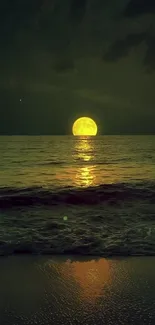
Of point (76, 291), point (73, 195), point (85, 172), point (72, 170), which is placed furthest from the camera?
point (72, 170)

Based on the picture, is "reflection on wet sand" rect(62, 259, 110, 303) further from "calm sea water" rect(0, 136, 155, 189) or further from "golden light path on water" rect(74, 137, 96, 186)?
"golden light path on water" rect(74, 137, 96, 186)

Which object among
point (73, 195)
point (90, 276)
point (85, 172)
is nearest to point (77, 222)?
point (90, 276)

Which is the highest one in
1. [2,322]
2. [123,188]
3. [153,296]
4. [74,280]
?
[123,188]

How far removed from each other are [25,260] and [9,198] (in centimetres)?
1142

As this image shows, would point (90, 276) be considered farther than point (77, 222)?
No

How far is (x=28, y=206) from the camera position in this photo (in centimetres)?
1662

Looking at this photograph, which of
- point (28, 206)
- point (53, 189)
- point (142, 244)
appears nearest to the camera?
point (142, 244)

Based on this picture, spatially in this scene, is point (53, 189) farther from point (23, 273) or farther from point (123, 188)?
point (23, 273)

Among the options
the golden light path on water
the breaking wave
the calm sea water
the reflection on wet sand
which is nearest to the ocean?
the breaking wave

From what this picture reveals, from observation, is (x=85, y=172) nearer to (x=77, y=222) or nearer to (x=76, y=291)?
(x=77, y=222)

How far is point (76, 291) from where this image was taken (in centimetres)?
512

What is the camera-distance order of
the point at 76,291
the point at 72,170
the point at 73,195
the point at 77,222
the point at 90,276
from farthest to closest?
the point at 72,170 < the point at 73,195 < the point at 77,222 < the point at 90,276 < the point at 76,291

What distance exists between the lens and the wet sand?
4.28 meters

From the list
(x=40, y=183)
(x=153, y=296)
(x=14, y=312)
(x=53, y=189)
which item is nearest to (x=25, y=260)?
(x=14, y=312)
